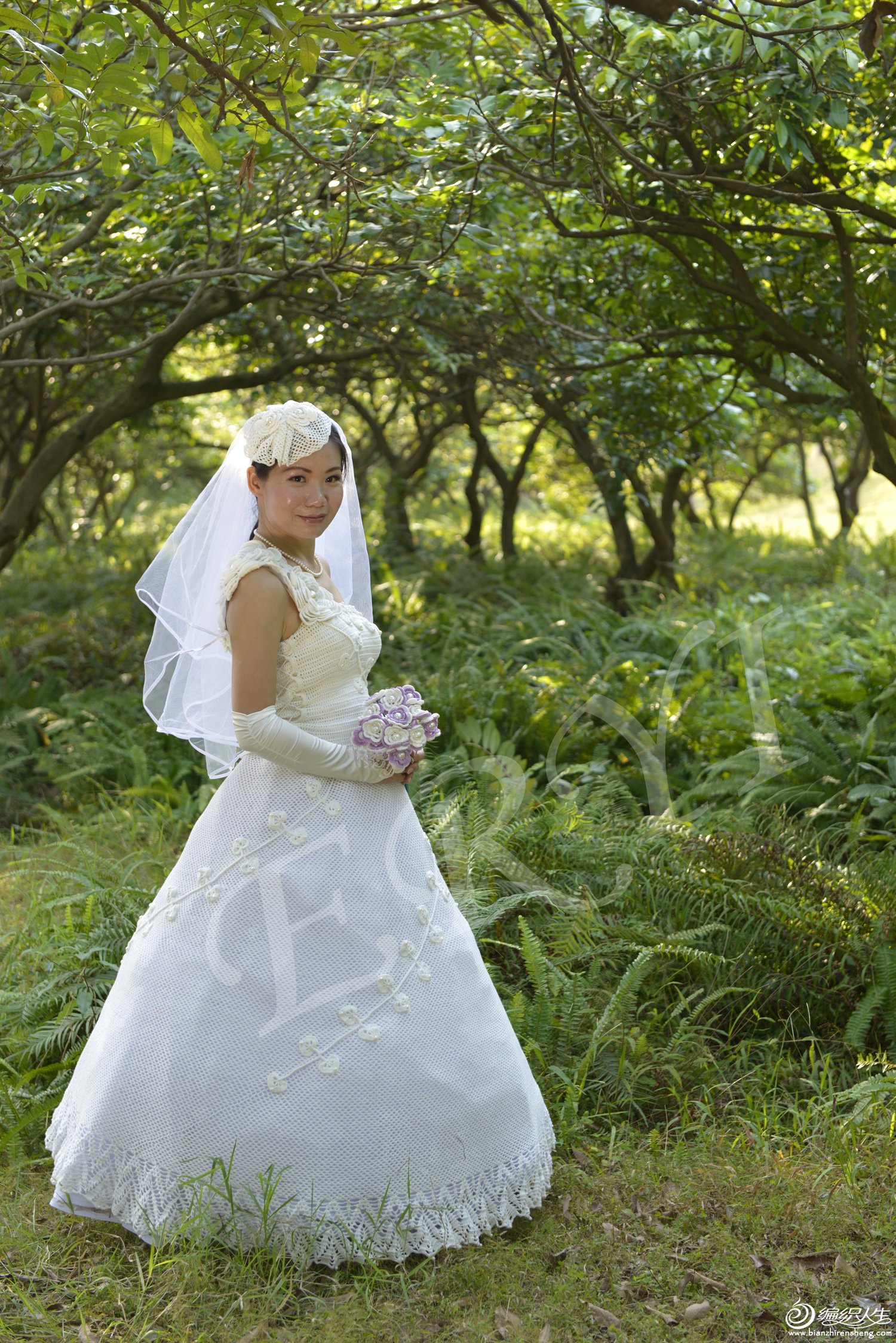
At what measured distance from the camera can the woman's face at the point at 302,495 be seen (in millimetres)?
3066

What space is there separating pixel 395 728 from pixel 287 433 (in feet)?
2.82

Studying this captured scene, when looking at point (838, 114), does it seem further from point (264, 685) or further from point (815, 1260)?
point (815, 1260)

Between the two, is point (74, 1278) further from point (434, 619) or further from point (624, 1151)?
point (434, 619)

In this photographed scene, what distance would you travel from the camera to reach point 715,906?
450cm

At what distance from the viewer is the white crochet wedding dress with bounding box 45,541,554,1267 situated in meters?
2.82

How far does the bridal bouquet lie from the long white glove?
0.03 metres

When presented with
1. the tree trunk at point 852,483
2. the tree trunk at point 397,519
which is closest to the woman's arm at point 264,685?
the tree trunk at point 397,519

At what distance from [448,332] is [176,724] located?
16.1ft

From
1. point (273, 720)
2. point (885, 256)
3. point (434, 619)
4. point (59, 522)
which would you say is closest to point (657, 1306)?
point (273, 720)

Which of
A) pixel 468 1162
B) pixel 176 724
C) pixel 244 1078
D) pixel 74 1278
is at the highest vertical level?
pixel 176 724

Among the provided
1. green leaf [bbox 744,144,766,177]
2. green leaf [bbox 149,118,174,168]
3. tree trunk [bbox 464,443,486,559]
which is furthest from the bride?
tree trunk [bbox 464,443,486,559]

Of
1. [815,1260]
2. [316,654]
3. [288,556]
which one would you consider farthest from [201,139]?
[815,1260]

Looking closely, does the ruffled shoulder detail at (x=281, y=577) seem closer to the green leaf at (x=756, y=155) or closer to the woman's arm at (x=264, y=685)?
the woman's arm at (x=264, y=685)

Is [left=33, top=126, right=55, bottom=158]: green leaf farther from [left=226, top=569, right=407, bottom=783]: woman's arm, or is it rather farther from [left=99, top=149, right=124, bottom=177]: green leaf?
[left=226, top=569, right=407, bottom=783]: woman's arm
